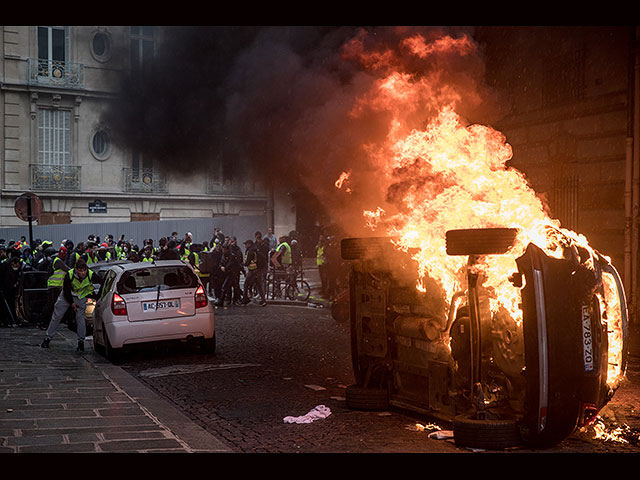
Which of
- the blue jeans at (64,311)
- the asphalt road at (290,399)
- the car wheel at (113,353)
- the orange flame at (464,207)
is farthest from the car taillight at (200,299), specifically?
the orange flame at (464,207)

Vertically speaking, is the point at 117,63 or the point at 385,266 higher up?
the point at 117,63

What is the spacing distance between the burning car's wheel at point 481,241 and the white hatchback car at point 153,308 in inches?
241

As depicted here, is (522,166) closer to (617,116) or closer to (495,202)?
(617,116)

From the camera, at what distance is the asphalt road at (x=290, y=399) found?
6312 mm

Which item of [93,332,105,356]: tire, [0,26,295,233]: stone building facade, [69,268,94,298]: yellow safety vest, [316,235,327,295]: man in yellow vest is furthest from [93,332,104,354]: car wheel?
[0,26,295,233]: stone building facade

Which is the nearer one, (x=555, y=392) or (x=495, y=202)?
(x=555, y=392)

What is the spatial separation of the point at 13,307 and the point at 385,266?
11.9 meters

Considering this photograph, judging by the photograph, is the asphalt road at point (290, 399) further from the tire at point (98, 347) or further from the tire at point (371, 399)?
the tire at point (98, 347)

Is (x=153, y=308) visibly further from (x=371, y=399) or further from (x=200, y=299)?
(x=371, y=399)

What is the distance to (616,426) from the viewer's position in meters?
6.78

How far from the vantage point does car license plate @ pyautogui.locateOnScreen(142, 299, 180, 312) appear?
11.3 metres

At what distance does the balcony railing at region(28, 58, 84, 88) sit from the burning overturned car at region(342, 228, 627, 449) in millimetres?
30839

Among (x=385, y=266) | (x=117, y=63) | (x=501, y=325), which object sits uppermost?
(x=117, y=63)
